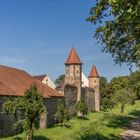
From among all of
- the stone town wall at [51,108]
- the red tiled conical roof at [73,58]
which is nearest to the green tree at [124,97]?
the red tiled conical roof at [73,58]

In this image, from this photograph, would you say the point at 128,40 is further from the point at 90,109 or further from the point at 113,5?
the point at 90,109

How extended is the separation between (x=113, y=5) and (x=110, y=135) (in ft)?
45.4

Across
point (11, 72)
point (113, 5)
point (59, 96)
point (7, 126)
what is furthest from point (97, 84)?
point (113, 5)

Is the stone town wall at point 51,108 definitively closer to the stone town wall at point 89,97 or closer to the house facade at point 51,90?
the house facade at point 51,90

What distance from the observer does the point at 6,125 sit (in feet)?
94.3

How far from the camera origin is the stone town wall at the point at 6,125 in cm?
2802

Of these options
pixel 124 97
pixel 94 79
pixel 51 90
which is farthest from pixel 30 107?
pixel 94 79

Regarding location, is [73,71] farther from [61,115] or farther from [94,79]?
[94,79]

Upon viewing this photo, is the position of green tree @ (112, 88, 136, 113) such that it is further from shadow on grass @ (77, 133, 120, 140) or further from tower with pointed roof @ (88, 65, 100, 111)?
shadow on grass @ (77, 133, 120, 140)

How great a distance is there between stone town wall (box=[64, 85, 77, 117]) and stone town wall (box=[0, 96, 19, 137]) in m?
15.0

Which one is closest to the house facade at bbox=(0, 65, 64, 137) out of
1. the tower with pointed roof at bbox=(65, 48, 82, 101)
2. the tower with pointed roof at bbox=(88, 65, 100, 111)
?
the tower with pointed roof at bbox=(65, 48, 82, 101)

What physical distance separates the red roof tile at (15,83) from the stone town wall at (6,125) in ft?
6.76

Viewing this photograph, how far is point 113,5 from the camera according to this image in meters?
7.63

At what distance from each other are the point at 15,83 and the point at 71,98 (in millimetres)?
12833
